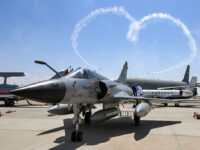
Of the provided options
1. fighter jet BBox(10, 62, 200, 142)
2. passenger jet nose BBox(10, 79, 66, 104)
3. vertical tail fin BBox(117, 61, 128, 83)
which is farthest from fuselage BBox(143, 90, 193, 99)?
passenger jet nose BBox(10, 79, 66, 104)

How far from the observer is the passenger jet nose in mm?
4898

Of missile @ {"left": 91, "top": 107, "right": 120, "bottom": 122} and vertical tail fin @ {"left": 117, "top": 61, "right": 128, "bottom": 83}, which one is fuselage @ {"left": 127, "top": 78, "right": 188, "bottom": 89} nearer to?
vertical tail fin @ {"left": 117, "top": 61, "right": 128, "bottom": 83}

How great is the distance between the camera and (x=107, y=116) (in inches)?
346

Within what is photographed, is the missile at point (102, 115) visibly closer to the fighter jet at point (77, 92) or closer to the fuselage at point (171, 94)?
the fighter jet at point (77, 92)

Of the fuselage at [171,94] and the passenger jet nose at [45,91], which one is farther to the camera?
the fuselage at [171,94]

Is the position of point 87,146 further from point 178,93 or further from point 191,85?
point 191,85

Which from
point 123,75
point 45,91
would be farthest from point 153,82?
point 45,91

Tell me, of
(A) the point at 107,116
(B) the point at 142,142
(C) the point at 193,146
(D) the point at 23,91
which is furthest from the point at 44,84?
(C) the point at 193,146

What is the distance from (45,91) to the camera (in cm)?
514

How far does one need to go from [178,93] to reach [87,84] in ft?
81.8

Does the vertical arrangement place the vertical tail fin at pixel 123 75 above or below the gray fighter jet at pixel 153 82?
below

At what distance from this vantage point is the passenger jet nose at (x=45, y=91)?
4.90 metres

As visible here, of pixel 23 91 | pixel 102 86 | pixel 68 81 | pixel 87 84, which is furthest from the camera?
pixel 102 86

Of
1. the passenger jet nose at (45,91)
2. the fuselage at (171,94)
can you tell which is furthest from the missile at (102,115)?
the fuselage at (171,94)
